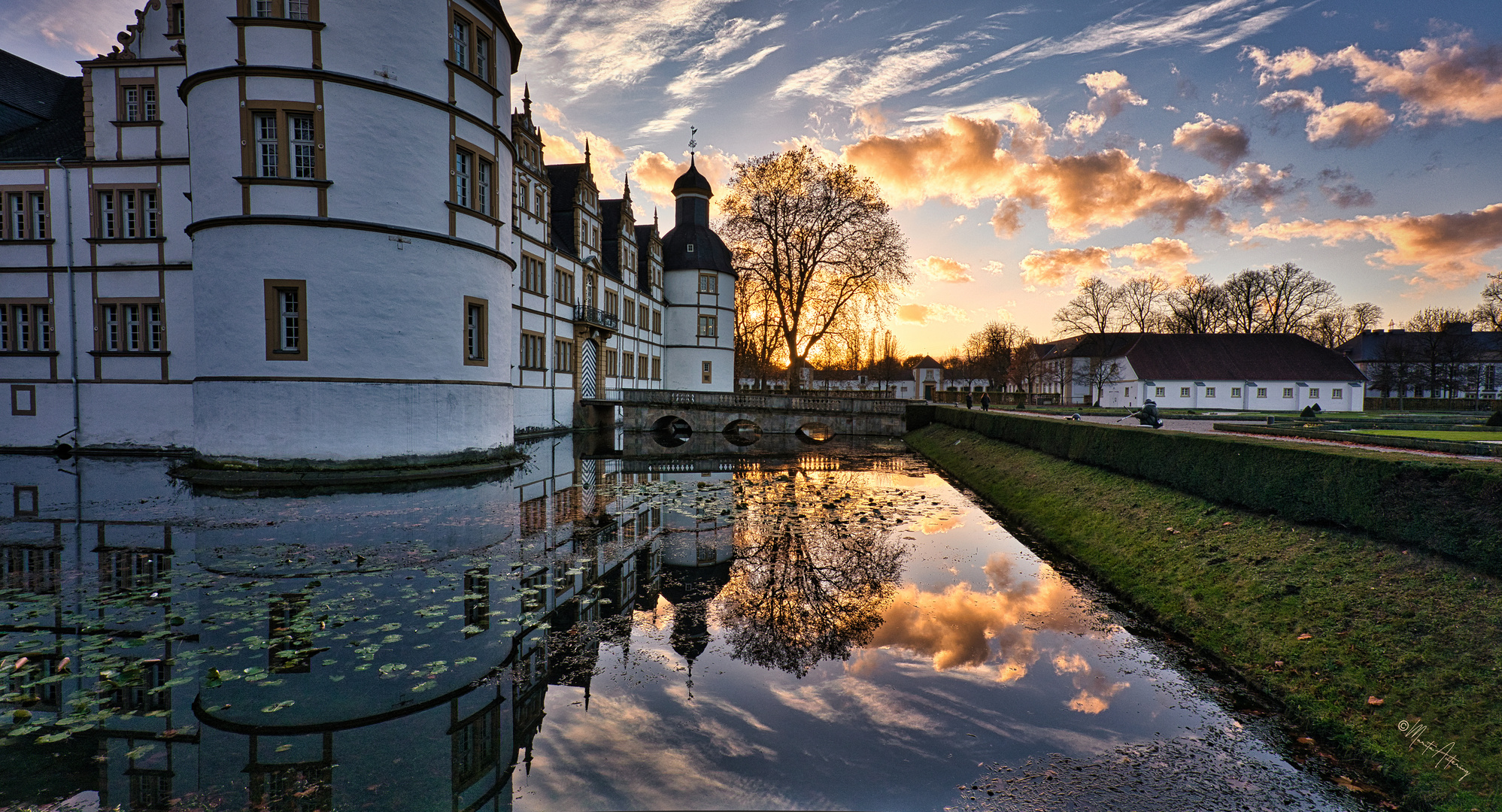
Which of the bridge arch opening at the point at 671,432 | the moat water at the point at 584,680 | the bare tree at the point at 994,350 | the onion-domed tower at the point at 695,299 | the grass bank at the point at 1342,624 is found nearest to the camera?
the moat water at the point at 584,680

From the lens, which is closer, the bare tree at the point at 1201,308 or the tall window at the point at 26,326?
the tall window at the point at 26,326

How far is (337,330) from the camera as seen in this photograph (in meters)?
16.7

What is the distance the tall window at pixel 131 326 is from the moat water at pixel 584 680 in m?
14.6

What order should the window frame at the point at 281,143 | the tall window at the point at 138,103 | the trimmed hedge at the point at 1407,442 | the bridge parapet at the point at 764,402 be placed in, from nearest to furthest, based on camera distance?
the trimmed hedge at the point at 1407,442 < the window frame at the point at 281,143 < the tall window at the point at 138,103 < the bridge parapet at the point at 764,402

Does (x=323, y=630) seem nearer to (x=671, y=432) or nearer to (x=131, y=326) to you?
(x=131, y=326)

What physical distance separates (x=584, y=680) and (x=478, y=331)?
1620 cm

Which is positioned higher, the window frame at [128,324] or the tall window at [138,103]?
the tall window at [138,103]

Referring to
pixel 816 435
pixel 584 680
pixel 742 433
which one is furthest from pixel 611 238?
pixel 584 680

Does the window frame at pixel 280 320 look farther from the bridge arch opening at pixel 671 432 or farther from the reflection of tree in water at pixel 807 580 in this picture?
the bridge arch opening at pixel 671 432

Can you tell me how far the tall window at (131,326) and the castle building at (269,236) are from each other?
0.27ft

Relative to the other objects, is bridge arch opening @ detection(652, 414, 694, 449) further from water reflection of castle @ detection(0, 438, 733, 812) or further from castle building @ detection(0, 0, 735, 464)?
water reflection of castle @ detection(0, 438, 733, 812)

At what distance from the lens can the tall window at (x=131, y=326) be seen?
2200 cm

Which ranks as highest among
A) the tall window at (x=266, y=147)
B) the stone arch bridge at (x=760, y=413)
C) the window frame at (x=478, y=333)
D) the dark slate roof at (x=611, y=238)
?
the dark slate roof at (x=611, y=238)

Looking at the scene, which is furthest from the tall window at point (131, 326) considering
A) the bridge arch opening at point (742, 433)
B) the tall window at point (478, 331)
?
the bridge arch opening at point (742, 433)
